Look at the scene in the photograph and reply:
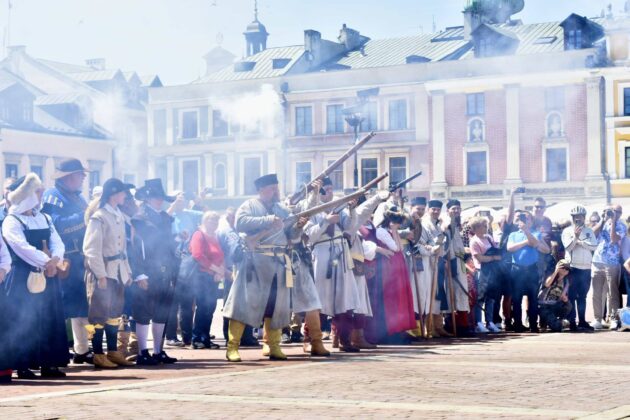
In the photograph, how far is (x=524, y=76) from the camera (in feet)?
154

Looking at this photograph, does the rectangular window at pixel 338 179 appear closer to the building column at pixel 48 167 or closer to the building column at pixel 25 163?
the building column at pixel 48 167

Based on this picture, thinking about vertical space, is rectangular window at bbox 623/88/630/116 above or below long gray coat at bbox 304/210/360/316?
above

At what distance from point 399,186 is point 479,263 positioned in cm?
236

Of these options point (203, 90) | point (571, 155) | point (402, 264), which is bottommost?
point (402, 264)

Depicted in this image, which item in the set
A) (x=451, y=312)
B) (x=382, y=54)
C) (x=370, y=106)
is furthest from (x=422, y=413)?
(x=382, y=54)

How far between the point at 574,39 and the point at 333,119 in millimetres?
11666

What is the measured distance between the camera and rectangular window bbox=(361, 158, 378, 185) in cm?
5278

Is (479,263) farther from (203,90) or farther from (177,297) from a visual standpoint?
(203,90)

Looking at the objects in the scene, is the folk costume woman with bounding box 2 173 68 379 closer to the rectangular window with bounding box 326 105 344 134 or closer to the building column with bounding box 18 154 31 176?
the building column with bounding box 18 154 31 176

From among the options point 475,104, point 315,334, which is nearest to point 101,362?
point 315,334

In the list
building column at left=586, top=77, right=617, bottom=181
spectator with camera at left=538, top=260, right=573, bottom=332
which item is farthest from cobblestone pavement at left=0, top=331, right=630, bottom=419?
building column at left=586, top=77, right=617, bottom=181

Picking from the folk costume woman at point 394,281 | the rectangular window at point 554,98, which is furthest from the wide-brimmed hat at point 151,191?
the rectangular window at point 554,98

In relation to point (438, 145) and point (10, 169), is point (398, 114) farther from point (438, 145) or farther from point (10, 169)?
point (10, 169)

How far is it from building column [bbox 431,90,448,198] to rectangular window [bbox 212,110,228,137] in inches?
320
